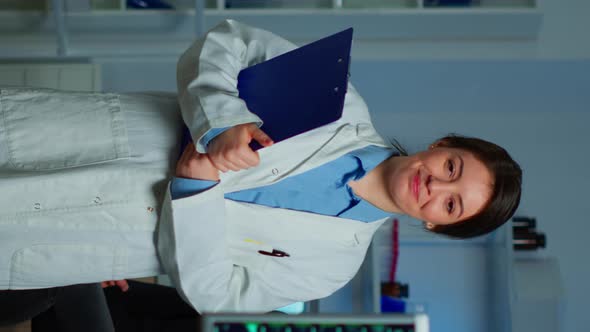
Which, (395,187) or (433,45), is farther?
(433,45)

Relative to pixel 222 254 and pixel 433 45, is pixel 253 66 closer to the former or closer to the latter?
pixel 222 254

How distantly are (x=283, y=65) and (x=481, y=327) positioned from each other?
2256 millimetres

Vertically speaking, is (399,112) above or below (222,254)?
above

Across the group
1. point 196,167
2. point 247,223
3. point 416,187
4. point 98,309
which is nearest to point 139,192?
point 196,167

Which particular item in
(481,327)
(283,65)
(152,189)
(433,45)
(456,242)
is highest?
(433,45)

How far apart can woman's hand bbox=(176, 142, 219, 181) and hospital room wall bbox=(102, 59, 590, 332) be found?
6.18 feet

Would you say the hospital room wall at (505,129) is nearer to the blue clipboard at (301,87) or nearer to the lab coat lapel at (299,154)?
the lab coat lapel at (299,154)

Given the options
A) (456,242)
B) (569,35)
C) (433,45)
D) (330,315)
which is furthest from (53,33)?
(330,315)

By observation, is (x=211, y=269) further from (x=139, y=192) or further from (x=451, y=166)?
(x=451, y=166)

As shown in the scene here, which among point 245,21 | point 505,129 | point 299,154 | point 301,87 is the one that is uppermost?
point 245,21

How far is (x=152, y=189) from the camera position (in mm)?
1314

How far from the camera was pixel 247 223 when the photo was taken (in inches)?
55.6

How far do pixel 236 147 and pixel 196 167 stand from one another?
11 centimetres

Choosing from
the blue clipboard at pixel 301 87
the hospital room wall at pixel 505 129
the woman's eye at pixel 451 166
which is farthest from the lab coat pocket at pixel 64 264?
the hospital room wall at pixel 505 129
